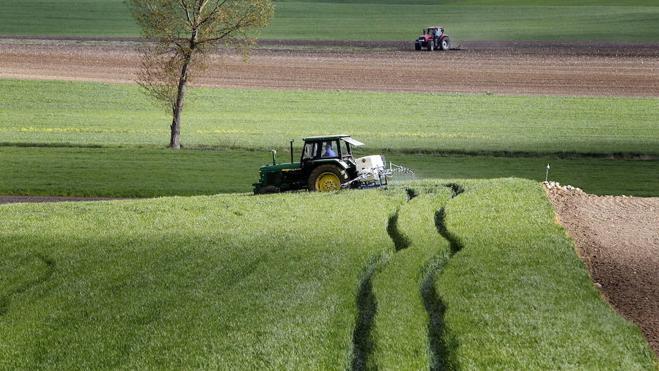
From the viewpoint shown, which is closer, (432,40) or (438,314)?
(438,314)

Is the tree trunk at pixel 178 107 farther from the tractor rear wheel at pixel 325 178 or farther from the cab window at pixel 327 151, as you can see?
the tractor rear wheel at pixel 325 178

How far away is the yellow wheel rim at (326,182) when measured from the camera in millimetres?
34781

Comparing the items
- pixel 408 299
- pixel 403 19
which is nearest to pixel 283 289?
pixel 408 299

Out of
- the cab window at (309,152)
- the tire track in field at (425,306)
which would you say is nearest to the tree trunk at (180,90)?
the cab window at (309,152)

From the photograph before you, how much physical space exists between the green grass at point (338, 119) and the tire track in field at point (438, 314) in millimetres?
26793

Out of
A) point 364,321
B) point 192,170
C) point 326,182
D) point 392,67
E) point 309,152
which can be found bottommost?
point 192,170

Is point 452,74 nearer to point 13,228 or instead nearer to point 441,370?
point 13,228

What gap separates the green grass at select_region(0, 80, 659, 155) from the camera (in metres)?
55.5

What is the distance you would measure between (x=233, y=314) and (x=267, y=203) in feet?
41.7

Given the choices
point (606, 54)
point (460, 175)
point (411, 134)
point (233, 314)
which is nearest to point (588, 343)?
point (233, 314)

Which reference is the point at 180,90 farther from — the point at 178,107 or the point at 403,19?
the point at 403,19

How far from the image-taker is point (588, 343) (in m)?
17.5

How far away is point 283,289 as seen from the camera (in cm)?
2100

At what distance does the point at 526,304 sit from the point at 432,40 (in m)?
83.2
